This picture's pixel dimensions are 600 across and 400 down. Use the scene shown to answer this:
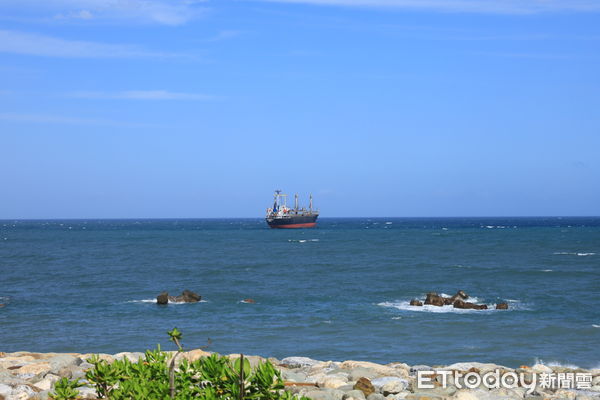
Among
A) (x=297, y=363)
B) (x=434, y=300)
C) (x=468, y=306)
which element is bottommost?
(x=468, y=306)

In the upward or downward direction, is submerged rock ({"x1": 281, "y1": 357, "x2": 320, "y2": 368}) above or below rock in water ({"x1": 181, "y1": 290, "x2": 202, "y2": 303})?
above

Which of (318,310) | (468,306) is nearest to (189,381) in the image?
(318,310)

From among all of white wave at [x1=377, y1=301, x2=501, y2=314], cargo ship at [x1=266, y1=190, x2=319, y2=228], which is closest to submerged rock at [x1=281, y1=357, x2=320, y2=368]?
white wave at [x1=377, y1=301, x2=501, y2=314]

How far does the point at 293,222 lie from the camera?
132 metres

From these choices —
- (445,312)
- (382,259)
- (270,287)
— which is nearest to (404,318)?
(445,312)

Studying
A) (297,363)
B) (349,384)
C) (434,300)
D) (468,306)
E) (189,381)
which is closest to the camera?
(189,381)

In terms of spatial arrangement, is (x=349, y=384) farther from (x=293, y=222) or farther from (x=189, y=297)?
(x=293, y=222)

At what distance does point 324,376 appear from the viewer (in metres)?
9.49

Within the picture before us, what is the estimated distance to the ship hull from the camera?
130 meters

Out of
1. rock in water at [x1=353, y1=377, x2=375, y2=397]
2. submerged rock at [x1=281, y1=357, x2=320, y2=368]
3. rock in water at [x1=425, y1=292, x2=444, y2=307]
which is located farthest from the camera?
rock in water at [x1=425, y1=292, x2=444, y2=307]

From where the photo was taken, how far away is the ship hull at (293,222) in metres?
130

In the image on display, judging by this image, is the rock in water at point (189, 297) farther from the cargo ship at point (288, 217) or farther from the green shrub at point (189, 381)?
the cargo ship at point (288, 217)

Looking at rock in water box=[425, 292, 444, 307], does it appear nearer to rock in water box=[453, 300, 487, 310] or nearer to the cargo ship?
rock in water box=[453, 300, 487, 310]

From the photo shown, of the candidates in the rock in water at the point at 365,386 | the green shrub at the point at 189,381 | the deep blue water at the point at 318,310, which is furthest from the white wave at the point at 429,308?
the green shrub at the point at 189,381
